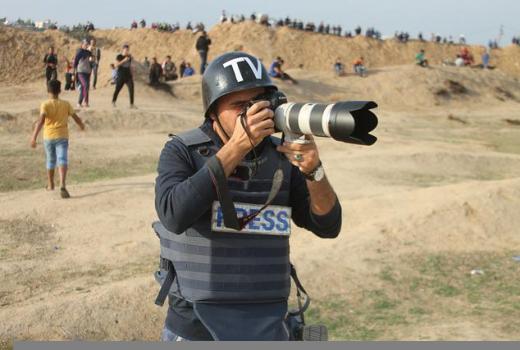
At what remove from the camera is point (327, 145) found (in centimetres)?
1752

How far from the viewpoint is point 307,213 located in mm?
2814

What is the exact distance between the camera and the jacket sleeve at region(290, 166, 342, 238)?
9.02 ft

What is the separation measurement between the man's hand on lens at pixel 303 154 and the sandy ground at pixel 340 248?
3.58 meters

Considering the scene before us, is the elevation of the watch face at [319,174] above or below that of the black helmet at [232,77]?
below

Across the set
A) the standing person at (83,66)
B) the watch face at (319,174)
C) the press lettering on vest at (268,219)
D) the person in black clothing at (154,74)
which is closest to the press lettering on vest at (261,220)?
the press lettering on vest at (268,219)

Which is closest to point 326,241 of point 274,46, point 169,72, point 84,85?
point 84,85

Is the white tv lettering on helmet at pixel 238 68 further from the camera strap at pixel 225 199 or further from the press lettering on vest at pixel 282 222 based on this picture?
the press lettering on vest at pixel 282 222

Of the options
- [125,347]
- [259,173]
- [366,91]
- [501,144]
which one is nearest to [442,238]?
[259,173]

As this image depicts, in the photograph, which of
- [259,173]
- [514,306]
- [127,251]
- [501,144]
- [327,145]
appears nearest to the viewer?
[259,173]

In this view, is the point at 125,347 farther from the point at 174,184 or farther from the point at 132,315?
the point at 132,315

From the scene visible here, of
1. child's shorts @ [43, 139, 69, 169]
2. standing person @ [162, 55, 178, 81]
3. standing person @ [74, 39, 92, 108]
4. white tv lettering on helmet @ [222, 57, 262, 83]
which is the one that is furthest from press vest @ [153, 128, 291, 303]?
standing person @ [162, 55, 178, 81]

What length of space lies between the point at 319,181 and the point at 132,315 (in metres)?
3.70

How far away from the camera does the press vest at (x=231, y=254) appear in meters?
2.60

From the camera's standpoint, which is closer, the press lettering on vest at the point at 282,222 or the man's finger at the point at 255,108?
the man's finger at the point at 255,108
